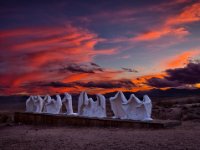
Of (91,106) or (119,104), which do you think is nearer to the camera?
(119,104)

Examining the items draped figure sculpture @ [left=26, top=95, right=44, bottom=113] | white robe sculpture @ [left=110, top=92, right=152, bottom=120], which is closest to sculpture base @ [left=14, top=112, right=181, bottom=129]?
white robe sculpture @ [left=110, top=92, right=152, bottom=120]

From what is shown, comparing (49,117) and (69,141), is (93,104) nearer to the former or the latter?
(49,117)

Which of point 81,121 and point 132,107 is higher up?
point 132,107

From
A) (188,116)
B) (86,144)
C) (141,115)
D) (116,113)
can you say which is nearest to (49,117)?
(116,113)

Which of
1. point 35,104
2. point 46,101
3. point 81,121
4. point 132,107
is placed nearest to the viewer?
point 132,107

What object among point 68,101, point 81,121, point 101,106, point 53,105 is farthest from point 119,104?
point 53,105

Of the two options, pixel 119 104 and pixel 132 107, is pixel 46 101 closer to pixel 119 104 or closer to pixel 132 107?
pixel 119 104

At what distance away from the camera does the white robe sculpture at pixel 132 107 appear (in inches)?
735

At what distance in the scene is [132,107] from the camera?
19.4m

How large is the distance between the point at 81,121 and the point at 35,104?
9.26 meters

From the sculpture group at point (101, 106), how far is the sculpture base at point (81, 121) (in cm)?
121

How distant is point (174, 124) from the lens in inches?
671

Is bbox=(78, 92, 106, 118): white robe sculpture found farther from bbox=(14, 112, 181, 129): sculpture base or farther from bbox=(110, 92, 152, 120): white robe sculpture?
bbox=(14, 112, 181, 129): sculpture base

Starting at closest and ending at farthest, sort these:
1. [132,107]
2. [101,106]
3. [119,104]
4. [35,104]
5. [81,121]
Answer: [132,107], [119,104], [81,121], [101,106], [35,104]
